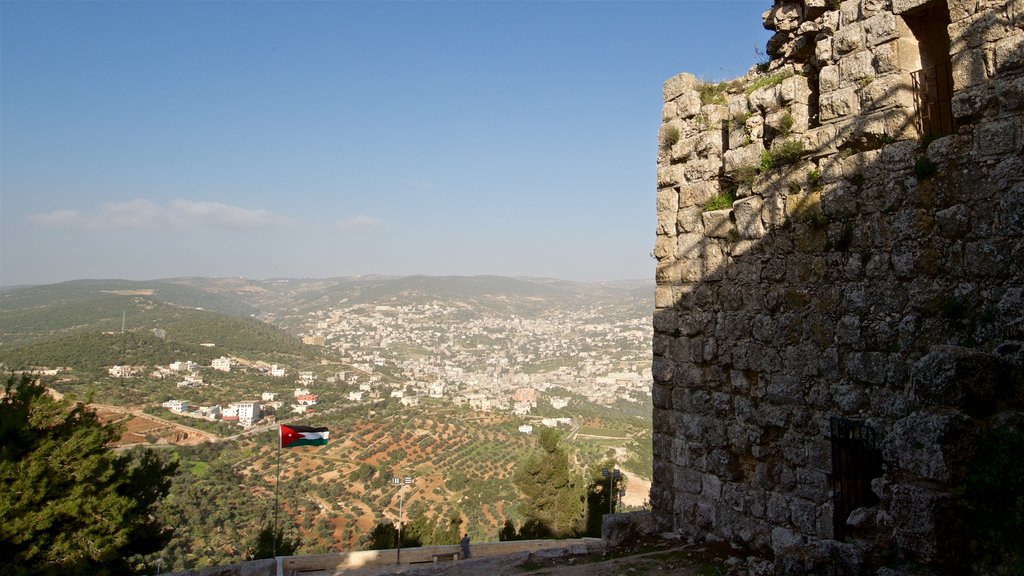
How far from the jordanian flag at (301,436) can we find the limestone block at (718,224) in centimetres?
1323

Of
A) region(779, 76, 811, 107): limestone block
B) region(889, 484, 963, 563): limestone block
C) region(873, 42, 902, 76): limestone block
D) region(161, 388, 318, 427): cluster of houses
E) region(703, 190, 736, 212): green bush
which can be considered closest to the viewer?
region(889, 484, 963, 563): limestone block

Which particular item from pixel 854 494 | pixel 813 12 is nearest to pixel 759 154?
pixel 813 12

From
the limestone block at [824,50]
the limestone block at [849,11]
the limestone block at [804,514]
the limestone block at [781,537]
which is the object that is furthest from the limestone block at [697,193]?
the limestone block at [781,537]

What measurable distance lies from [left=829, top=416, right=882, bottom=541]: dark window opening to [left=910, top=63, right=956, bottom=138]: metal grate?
2.38 meters

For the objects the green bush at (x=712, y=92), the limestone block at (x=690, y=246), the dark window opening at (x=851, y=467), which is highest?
the green bush at (x=712, y=92)

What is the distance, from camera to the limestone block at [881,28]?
194 inches

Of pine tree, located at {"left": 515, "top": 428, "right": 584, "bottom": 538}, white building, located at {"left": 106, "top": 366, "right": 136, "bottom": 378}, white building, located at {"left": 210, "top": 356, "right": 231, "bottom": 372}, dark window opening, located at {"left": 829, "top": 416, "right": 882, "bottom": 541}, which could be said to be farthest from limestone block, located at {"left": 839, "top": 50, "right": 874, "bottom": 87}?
white building, located at {"left": 210, "top": 356, "right": 231, "bottom": 372}

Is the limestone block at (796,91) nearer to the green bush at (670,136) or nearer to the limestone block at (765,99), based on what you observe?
the limestone block at (765,99)

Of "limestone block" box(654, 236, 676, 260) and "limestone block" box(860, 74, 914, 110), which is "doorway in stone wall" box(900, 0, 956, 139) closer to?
"limestone block" box(860, 74, 914, 110)

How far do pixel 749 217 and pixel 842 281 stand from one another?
1.25m

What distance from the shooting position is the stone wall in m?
3.39

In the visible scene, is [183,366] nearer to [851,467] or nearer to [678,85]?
[678,85]

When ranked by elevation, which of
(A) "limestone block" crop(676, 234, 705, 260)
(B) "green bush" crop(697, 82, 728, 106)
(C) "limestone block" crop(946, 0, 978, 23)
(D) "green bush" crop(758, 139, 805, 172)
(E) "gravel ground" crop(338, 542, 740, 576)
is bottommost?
(E) "gravel ground" crop(338, 542, 740, 576)

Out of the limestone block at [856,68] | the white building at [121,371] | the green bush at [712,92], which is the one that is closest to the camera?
the limestone block at [856,68]
